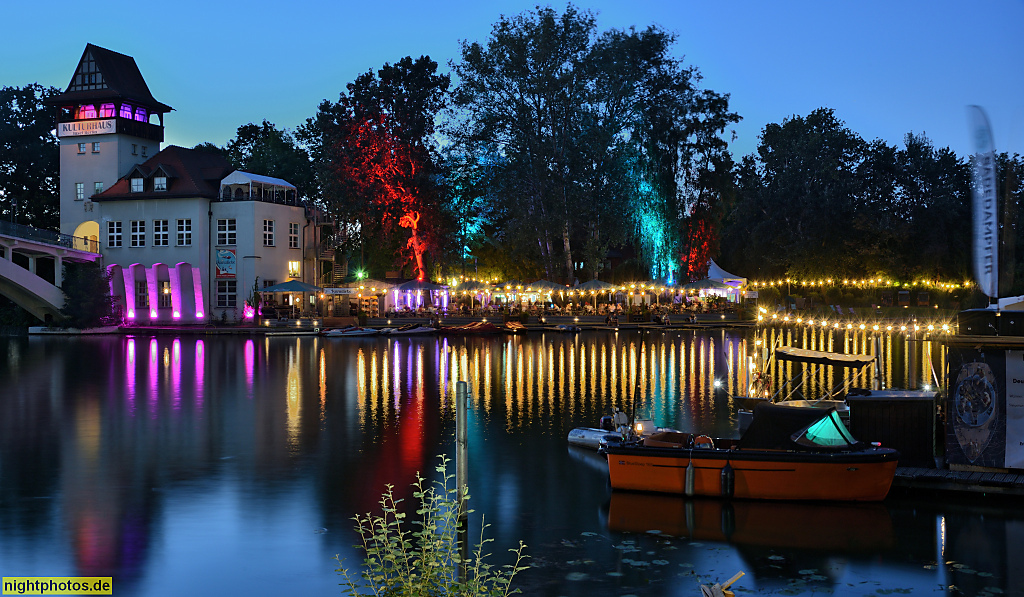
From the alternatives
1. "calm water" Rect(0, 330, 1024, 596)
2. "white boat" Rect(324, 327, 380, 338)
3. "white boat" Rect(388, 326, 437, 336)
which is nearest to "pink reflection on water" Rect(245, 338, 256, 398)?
"calm water" Rect(0, 330, 1024, 596)

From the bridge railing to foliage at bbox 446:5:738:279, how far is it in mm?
29053

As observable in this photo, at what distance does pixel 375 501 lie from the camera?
1578cm

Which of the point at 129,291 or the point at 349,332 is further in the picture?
the point at 129,291

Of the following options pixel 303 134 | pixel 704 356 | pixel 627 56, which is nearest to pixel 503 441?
pixel 704 356

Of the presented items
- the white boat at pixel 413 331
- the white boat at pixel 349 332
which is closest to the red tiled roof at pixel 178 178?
the white boat at pixel 349 332

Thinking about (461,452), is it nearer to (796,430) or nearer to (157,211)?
(796,430)

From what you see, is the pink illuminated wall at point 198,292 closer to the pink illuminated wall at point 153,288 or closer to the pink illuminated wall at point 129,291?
the pink illuminated wall at point 153,288

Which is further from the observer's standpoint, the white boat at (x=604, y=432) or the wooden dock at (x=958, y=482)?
the white boat at (x=604, y=432)

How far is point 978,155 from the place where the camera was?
15.1m

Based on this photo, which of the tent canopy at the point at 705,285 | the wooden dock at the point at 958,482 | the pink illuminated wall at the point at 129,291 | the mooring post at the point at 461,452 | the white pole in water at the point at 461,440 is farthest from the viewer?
the tent canopy at the point at 705,285

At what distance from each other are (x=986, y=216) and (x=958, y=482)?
466 cm

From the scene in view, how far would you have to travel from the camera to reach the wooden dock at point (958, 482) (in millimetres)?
15289

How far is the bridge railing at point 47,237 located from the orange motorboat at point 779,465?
5562 cm

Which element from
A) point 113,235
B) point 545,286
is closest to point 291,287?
point 113,235
